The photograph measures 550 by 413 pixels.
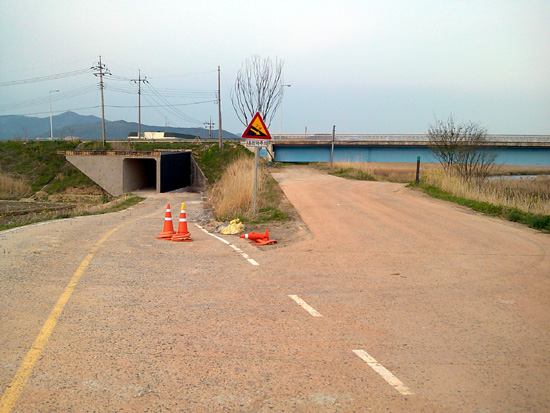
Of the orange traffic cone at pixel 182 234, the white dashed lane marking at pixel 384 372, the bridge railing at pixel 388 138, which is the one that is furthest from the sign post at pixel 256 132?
the bridge railing at pixel 388 138

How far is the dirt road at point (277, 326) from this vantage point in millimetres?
3789

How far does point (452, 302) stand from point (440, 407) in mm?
3044

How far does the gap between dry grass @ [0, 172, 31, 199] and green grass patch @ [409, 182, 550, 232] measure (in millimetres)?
33907

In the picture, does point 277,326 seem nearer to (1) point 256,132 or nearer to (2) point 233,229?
(2) point 233,229

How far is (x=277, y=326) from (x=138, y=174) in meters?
36.0

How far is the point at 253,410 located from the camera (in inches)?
138

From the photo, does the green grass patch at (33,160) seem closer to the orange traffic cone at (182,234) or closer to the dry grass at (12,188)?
the dry grass at (12,188)

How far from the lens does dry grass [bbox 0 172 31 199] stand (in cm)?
3828

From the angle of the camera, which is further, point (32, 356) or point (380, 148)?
point (380, 148)

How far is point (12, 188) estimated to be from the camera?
130 ft

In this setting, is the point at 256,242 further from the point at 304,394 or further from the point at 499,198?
the point at 499,198

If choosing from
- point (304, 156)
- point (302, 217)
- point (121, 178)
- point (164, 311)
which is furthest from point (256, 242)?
point (304, 156)

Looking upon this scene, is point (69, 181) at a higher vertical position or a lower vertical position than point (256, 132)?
lower

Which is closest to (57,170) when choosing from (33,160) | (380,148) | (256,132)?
(33,160)
